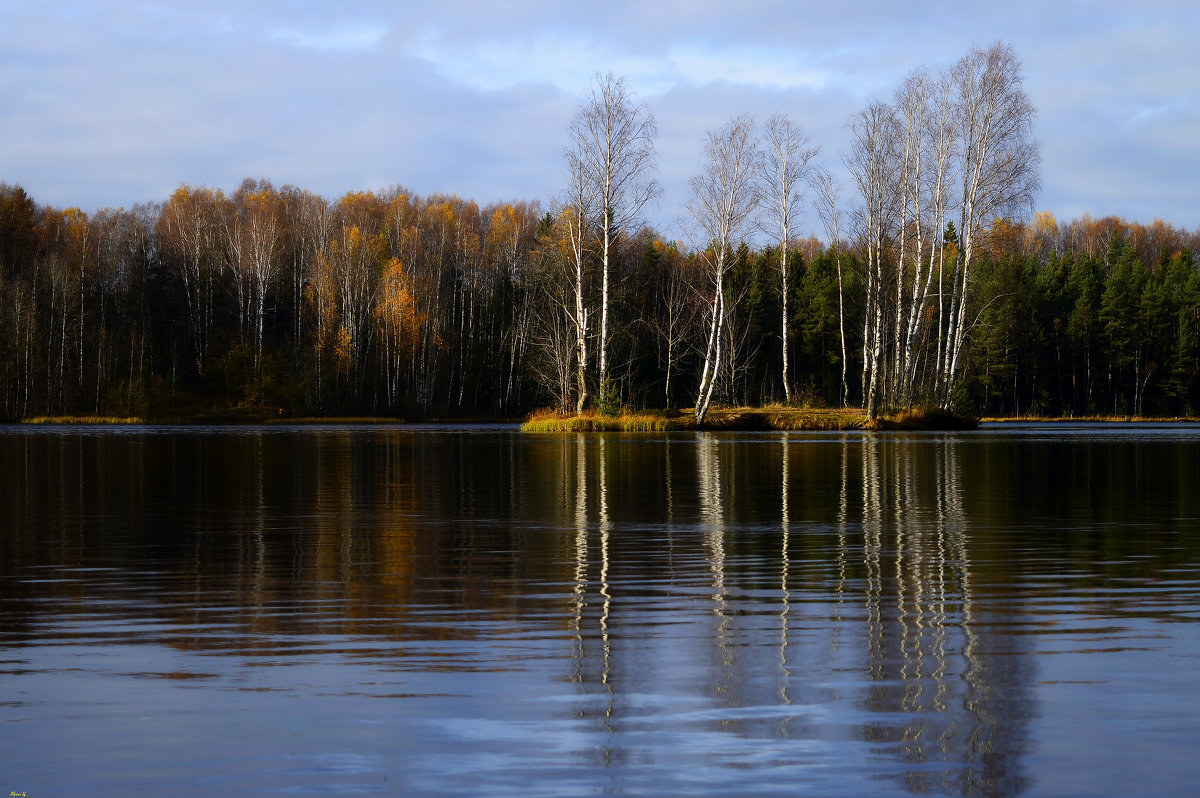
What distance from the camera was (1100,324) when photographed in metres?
96.8

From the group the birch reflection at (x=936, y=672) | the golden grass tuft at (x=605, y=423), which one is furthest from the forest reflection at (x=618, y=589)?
the golden grass tuft at (x=605, y=423)

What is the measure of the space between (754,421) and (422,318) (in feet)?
125

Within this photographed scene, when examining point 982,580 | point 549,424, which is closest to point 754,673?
point 982,580

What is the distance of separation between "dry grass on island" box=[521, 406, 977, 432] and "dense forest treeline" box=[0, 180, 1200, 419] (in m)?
15.8

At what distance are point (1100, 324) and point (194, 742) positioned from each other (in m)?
101

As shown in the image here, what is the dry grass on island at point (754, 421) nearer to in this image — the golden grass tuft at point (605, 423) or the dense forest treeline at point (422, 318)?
the golden grass tuft at point (605, 423)

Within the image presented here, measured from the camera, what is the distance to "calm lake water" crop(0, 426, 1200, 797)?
4.94 m

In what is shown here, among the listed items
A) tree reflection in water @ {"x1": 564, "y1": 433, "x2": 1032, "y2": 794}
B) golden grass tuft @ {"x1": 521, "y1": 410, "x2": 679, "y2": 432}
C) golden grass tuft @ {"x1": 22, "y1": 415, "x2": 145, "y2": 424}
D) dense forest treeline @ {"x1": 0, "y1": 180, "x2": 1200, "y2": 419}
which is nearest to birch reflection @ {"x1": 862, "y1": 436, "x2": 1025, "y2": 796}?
tree reflection in water @ {"x1": 564, "y1": 433, "x2": 1032, "y2": 794}

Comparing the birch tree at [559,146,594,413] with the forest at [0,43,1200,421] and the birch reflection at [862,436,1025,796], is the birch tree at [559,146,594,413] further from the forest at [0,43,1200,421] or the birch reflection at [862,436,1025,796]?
the birch reflection at [862,436,1025,796]

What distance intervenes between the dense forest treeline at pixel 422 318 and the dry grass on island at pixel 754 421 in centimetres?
1578

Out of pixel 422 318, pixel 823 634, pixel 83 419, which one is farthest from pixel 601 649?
pixel 422 318

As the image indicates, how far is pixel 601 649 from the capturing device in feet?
23.6

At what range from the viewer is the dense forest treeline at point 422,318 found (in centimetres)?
7862

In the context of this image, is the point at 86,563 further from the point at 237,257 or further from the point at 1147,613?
the point at 237,257
